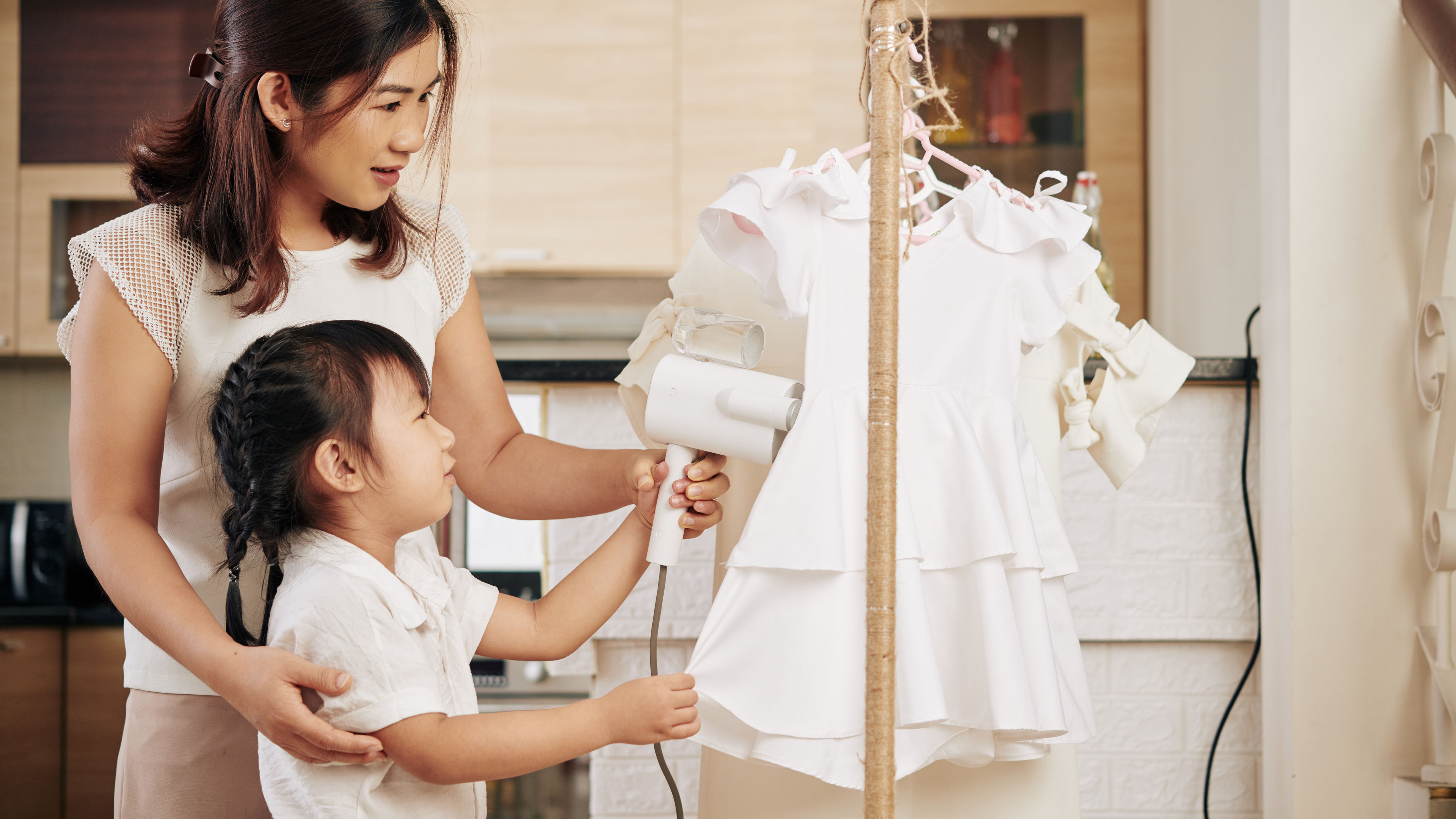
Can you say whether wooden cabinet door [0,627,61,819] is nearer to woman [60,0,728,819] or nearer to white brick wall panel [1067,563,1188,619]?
woman [60,0,728,819]

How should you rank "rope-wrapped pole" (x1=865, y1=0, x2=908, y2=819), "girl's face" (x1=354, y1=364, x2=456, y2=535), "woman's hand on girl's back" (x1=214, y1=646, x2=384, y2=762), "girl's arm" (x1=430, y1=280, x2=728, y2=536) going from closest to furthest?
"rope-wrapped pole" (x1=865, y1=0, x2=908, y2=819) → "woman's hand on girl's back" (x1=214, y1=646, x2=384, y2=762) → "girl's face" (x1=354, y1=364, x2=456, y2=535) → "girl's arm" (x1=430, y1=280, x2=728, y2=536)

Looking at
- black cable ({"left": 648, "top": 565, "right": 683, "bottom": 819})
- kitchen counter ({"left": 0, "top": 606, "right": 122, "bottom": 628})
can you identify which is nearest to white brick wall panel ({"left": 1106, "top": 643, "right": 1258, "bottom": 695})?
black cable ({"left": 648, "top": 565, "right": 683, "bottom": 819})

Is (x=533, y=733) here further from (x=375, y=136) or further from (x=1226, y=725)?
(x=1226, y=725)

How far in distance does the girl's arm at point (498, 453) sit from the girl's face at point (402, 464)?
134mm

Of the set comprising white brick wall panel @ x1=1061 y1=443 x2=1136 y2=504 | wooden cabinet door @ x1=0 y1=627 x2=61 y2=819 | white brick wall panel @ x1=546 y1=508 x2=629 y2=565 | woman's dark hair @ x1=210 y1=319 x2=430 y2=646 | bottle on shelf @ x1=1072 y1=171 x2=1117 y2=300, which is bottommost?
wooden cabinet door @ x1=0 y1=627 x2=61 y2=819

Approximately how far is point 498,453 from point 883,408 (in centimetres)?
49

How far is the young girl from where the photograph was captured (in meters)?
0.69

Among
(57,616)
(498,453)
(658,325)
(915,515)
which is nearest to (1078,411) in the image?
(915,515)

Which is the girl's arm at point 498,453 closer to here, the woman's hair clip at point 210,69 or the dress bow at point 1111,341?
the woman's hair clip at point 210,69

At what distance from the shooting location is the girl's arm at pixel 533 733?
0.68 meters

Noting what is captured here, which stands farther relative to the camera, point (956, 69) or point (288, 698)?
point (956, 69)

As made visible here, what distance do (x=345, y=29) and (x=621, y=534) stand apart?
44cm

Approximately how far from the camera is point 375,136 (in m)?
0.76

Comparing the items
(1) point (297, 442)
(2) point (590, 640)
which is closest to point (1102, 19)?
(2) point (590, 640)
